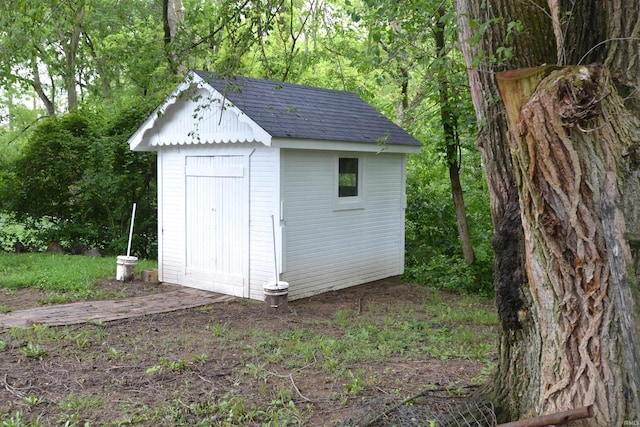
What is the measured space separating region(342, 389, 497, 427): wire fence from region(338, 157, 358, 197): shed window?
220 inches

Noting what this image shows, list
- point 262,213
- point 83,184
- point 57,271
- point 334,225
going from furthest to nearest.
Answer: point 83,184 → point 57,271 → point 334,225 → point 262,213

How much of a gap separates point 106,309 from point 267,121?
11.7 feet

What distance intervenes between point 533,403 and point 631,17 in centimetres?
234

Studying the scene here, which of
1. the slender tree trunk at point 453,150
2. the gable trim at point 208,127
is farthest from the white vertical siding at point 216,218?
the slender tree trunk at point 453,150

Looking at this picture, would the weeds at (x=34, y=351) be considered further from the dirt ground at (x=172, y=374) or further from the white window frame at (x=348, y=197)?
the white window frame at (x=348, y=197)

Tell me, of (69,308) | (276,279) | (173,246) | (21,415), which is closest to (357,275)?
(276,279)

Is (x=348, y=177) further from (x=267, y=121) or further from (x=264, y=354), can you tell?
(x=264, y=354)

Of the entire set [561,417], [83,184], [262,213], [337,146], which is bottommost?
[561,417]

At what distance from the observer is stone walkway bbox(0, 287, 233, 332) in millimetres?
7594

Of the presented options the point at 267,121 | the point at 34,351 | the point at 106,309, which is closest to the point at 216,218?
the point at 267,121

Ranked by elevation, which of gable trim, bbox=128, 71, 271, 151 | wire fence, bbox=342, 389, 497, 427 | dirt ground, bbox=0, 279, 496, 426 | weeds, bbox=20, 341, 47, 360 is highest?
gable trim, bbox=128, 71, 271, 151

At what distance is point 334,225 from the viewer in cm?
998

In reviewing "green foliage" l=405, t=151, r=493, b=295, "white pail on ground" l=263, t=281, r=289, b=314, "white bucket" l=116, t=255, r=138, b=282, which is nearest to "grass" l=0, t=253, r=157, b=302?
"white bucket" l=116, t=255, r=138, b=282

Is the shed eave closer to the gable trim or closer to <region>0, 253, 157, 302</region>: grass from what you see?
the gable trim
